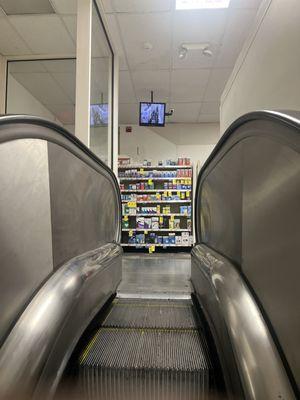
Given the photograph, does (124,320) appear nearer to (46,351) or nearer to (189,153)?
(46,351)

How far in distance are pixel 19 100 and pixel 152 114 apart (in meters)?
2.61

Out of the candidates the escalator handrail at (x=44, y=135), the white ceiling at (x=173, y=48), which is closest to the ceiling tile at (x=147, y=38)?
the white ceiling at (x=173, y=48)

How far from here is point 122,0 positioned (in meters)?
3.49

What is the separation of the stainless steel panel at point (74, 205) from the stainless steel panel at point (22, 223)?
Answer: 0.09 meters

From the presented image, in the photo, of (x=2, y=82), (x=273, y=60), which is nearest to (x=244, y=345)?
(x=273, y=60)

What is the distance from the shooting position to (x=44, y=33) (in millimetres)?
4148

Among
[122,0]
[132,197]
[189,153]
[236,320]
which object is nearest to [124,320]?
[236,320]

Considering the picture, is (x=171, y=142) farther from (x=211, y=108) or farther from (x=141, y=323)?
(x=141, y=323)

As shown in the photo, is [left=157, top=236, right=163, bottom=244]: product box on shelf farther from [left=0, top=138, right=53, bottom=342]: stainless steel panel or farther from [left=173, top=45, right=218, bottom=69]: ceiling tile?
[left=0, top=138, right=53, bottom=342]: stainless steel panel

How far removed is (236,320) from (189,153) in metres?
6.70

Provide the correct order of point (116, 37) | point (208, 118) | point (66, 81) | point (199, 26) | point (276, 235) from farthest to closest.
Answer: point (208, 118), point (66, 81), point (116, 37), point (199, 26), point (276, 235)

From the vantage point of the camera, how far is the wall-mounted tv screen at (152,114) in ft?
18.9

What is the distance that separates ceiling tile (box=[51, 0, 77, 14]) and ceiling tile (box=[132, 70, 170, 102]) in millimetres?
1743

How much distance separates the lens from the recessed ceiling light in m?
3.56
